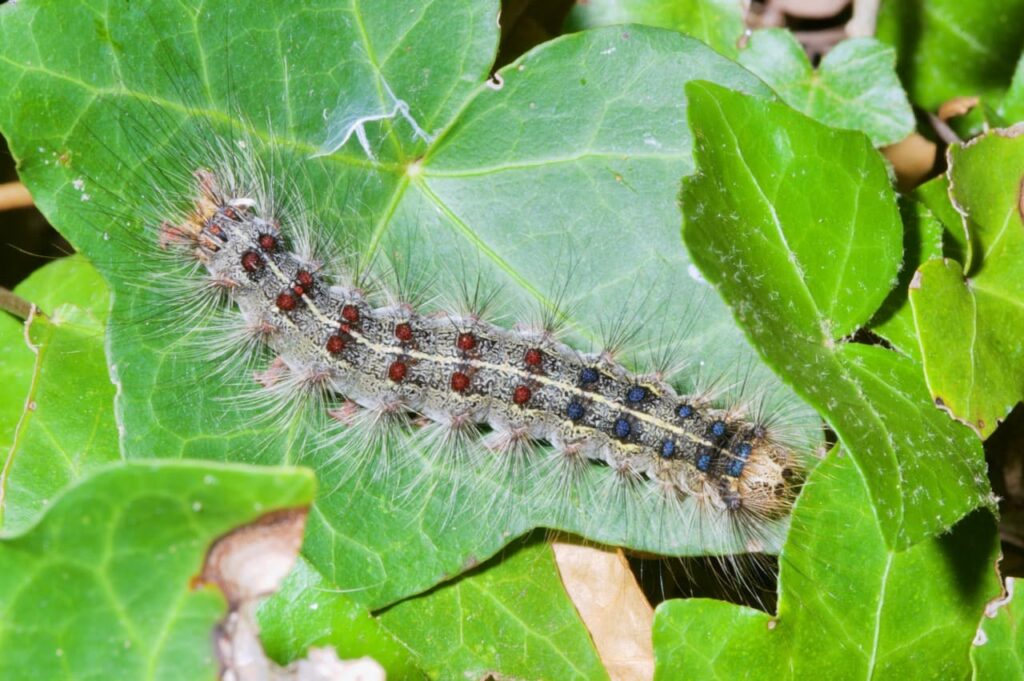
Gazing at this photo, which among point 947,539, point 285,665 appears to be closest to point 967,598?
point 947,539

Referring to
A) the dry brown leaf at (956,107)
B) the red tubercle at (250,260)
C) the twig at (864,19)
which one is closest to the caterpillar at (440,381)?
the red tubercle at (250,260)

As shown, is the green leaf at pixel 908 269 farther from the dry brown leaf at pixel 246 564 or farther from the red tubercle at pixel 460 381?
the dry brown leaf at pixel 246 564

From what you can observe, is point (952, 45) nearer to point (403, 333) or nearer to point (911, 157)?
point (911, 157)

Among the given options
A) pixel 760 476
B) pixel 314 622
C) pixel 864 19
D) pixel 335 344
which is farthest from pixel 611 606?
pixel 864 19

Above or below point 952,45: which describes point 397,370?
below

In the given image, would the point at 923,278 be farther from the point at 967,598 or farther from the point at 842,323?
the point at 967,598

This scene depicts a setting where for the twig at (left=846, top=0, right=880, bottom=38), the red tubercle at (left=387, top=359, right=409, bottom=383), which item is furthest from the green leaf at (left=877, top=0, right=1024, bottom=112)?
the red tubercle at (left=387, top=359, right=409, bottom=383)
